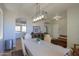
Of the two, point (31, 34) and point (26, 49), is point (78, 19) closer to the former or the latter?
point (31, 34)

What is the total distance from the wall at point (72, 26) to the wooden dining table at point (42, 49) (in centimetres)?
15

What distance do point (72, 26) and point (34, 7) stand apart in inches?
24.3

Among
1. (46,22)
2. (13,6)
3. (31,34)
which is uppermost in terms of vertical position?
(13,6)

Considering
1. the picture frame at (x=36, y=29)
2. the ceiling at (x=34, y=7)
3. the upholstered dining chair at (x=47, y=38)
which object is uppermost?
the ceiling at (x=34, y=7)

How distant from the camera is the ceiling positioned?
2180 mm

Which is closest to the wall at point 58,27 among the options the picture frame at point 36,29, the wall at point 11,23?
the picture frame at point 36,29

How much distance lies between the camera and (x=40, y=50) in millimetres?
2211

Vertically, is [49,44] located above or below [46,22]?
A: below

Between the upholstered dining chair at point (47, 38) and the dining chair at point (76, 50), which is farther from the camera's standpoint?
the upholstered dining chair at point (47, 38)

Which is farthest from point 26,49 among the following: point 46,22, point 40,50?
point 46,22

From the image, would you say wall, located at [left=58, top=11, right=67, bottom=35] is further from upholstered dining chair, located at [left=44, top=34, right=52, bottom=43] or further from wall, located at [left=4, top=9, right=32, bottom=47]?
wall, located at [left=4, top=9, right=32, bottom=47]

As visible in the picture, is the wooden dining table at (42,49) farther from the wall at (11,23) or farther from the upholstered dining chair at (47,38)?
the wall at (11,23)

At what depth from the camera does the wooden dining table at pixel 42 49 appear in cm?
216

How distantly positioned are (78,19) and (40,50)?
0.71 meters
